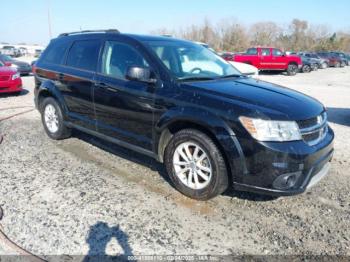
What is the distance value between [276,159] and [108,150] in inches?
118

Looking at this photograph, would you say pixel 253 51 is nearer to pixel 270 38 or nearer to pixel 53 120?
pixel 53 120

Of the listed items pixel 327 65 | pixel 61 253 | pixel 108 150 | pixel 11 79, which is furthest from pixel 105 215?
pixel 327 65

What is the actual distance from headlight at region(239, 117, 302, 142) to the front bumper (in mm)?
60

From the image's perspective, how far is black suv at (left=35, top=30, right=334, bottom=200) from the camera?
315 cm

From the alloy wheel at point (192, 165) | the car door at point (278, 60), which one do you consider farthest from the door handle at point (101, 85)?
the car door at point (278, 60)

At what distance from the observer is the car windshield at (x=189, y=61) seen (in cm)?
397

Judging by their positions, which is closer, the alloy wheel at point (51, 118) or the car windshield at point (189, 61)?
the car windshield at point (189, 61)

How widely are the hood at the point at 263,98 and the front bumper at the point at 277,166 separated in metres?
0.31

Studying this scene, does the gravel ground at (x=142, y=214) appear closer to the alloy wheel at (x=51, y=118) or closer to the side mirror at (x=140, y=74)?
the alloy wheel at (x=51, y=118)

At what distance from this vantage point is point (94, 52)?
4.70m

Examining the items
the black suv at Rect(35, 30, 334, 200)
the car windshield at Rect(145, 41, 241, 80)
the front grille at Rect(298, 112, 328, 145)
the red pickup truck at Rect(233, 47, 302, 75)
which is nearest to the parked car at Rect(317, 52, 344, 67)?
the red pickup truck at Rect(233, 47, 302, 75)

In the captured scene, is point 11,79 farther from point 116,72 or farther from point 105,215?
point 105,215

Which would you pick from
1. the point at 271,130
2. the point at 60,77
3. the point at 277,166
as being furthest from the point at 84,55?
the point at 277,166

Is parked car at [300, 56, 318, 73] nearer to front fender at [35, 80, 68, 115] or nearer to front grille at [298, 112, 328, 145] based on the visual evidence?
front fender at [35, 80, 68, 115]
